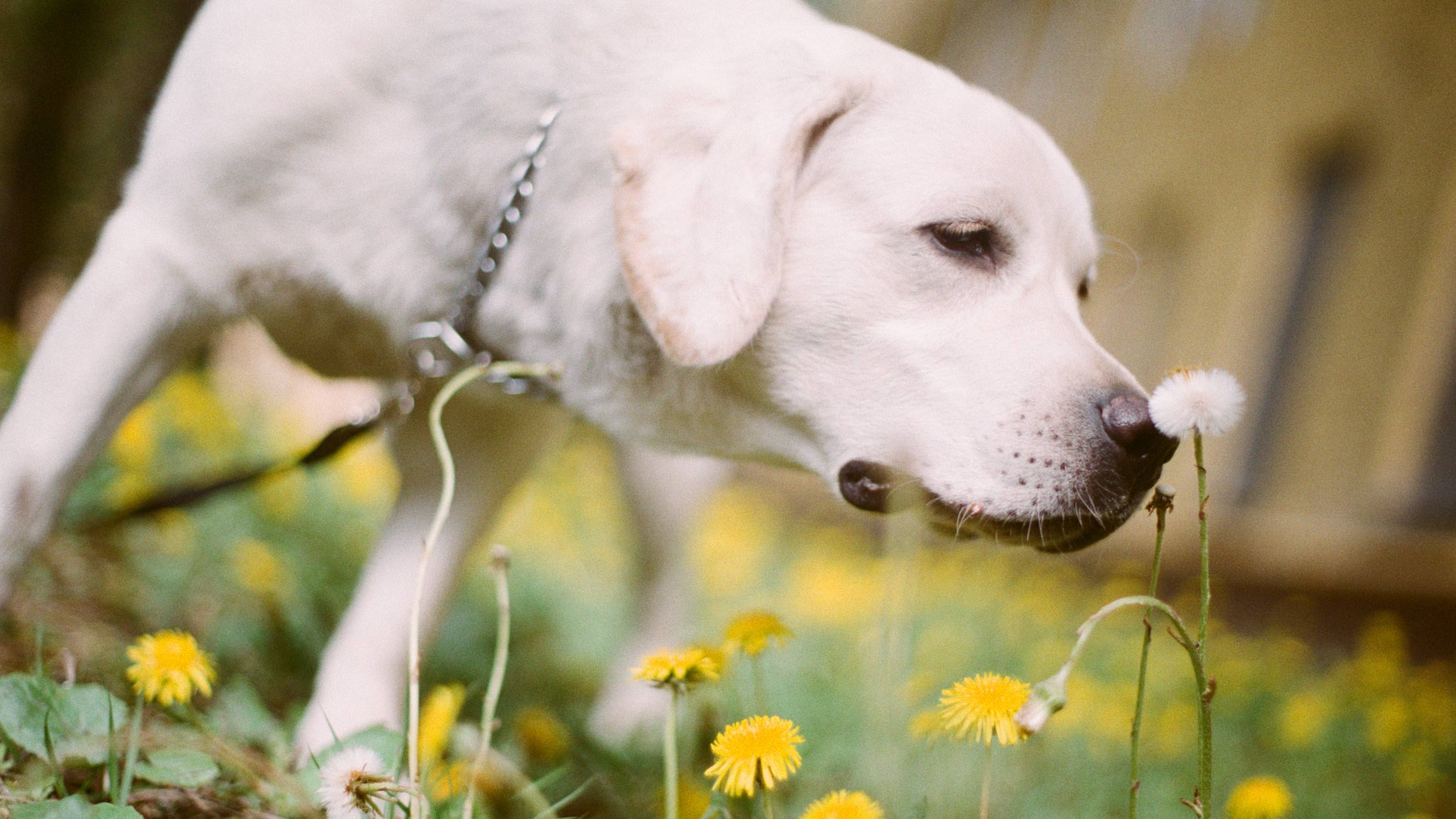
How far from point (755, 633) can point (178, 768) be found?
2.23 ft

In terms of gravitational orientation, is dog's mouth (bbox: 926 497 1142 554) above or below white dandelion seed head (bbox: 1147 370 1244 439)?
below

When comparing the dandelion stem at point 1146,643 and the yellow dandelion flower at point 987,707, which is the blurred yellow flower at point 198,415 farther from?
the dandelion stem at point 1146,643

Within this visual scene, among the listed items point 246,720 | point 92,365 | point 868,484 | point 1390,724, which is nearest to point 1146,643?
point 868,484

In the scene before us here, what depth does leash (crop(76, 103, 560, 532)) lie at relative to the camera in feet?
5.53

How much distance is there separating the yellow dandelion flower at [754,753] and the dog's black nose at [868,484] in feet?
1.89

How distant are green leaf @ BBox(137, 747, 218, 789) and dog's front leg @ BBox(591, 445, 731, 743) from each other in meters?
1.64

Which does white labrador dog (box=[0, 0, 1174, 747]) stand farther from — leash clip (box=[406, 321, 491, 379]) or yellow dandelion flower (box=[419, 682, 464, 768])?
yellow dandelion flower (box=[419, 682, 464, 768])

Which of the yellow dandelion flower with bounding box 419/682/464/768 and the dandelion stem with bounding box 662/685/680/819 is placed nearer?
the dandelion stem with bounding box 662/685/680/819

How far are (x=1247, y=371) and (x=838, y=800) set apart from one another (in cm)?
837

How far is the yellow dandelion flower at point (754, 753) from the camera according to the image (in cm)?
97

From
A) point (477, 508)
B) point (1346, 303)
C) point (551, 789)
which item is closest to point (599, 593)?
point (477, 508)

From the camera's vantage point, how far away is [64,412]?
151cm

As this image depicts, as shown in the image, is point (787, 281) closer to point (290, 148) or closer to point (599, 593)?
point (290, 148)

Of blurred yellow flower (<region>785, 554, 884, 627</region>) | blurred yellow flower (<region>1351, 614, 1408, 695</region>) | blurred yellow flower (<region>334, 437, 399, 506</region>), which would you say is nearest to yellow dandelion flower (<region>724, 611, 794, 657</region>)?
blurred yellow flower (<region>785, 554, 884, 627</region>)
